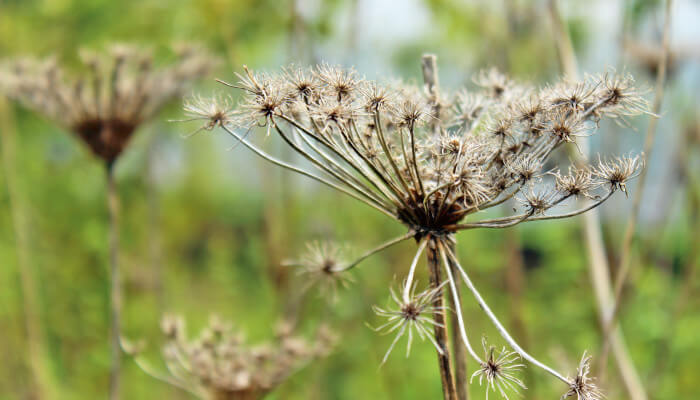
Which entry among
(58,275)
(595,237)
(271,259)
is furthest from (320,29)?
(58,275)

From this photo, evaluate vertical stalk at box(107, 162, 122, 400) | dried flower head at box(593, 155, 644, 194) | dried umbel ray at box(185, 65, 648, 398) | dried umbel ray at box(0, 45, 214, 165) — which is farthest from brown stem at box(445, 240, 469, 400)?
dried umbel ray at box(0, 45, 214, 165)

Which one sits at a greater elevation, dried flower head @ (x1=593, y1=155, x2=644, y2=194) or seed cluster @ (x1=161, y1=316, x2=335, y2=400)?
dried flower head @ (x1=593, y1=155, x2=644, y2=194)

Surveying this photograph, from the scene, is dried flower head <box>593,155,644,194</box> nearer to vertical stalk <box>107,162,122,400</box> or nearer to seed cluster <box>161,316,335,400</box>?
seed cluster <box>161,316,335,400</box>

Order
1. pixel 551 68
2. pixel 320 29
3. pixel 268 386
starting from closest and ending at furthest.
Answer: pixel 268 386 < pixel 320 29 < pixel 551 68

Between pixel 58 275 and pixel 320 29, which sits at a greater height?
pixel 320 29

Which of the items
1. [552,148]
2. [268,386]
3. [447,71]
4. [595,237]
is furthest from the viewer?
[447,71]

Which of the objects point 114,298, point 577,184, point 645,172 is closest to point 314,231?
point 114,298

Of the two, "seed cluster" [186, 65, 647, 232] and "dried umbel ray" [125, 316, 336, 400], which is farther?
"dried umbel ray" [125, 316, 336, 400]

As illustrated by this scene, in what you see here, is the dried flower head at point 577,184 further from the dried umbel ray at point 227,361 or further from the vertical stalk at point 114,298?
the vertical stalk at point 114,298

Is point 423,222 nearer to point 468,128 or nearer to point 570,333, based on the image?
point 468,128
